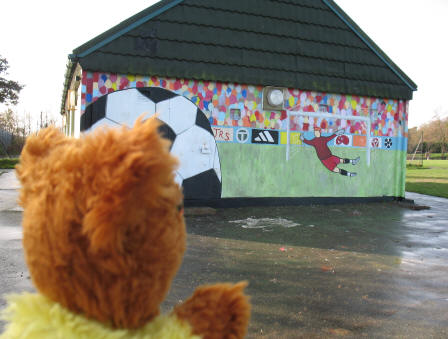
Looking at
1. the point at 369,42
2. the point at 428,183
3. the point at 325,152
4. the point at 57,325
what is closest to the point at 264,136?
the point at 325,152

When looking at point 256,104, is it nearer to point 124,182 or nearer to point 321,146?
point 321,146

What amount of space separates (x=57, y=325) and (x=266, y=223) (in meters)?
6.91

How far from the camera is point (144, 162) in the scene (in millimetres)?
1010

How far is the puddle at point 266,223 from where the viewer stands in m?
7.51

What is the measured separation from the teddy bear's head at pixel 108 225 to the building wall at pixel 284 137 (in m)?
8.12

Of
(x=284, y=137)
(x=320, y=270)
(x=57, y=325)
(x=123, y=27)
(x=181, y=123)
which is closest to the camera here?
(x=57, y=325)

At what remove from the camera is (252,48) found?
398 inches

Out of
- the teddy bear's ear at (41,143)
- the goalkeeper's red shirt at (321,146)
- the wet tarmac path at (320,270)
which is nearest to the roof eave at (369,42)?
the goalkeeper's red shirt at (321,146)

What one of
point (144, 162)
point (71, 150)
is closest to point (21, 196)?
point (71, 150)

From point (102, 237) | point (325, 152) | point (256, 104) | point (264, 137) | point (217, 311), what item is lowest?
point (217, 311)

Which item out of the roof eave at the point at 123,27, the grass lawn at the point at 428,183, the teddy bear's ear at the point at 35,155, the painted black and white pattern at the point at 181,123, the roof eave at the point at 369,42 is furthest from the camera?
the grass lawn at the point at 428,183

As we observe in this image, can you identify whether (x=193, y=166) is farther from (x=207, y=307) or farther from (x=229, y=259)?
(x=207, y=307)

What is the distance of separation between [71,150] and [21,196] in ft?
0.87

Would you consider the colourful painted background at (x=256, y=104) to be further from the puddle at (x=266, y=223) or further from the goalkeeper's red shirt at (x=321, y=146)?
the puddle at (x=266, y=223)
